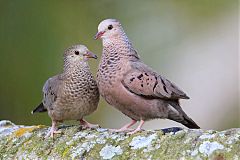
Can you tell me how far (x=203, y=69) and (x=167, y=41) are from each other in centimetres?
75

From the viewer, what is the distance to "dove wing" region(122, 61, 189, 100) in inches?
200

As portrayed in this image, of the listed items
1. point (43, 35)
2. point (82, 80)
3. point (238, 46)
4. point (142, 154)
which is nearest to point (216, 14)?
point (238, 46)

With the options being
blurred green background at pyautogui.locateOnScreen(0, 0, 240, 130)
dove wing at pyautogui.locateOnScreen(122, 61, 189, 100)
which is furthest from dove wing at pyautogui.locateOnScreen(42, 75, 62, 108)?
blurred green background at pyautogui.locateOnScreen(0, 0, 240, 130)

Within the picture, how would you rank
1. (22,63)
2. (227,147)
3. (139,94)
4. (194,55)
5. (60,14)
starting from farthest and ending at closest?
(194,55)
(60,14)
(22,63)
(139,94)
(227,147)

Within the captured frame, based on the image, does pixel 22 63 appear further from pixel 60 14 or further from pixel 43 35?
pixel 60 14

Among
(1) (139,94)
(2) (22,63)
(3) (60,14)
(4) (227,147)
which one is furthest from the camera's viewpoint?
(3) (60,14)

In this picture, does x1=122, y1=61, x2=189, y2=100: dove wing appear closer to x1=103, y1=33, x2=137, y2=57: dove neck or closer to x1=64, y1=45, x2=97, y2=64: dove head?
x1=103, y1=33, x2=137, y2=57: dove neck

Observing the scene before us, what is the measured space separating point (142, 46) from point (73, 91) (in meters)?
6.68

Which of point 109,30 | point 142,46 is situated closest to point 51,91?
point 109,30

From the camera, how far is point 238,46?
40.5 ft

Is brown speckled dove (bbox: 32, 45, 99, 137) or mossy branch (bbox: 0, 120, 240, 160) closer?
mossy branch (bbox: 0, 120, 240, 160)

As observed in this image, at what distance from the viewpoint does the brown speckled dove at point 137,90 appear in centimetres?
509

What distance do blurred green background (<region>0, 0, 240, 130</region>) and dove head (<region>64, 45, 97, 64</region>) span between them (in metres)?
3.51

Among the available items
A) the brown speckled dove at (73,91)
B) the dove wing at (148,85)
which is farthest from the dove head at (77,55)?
the dove wing at (148,85)
